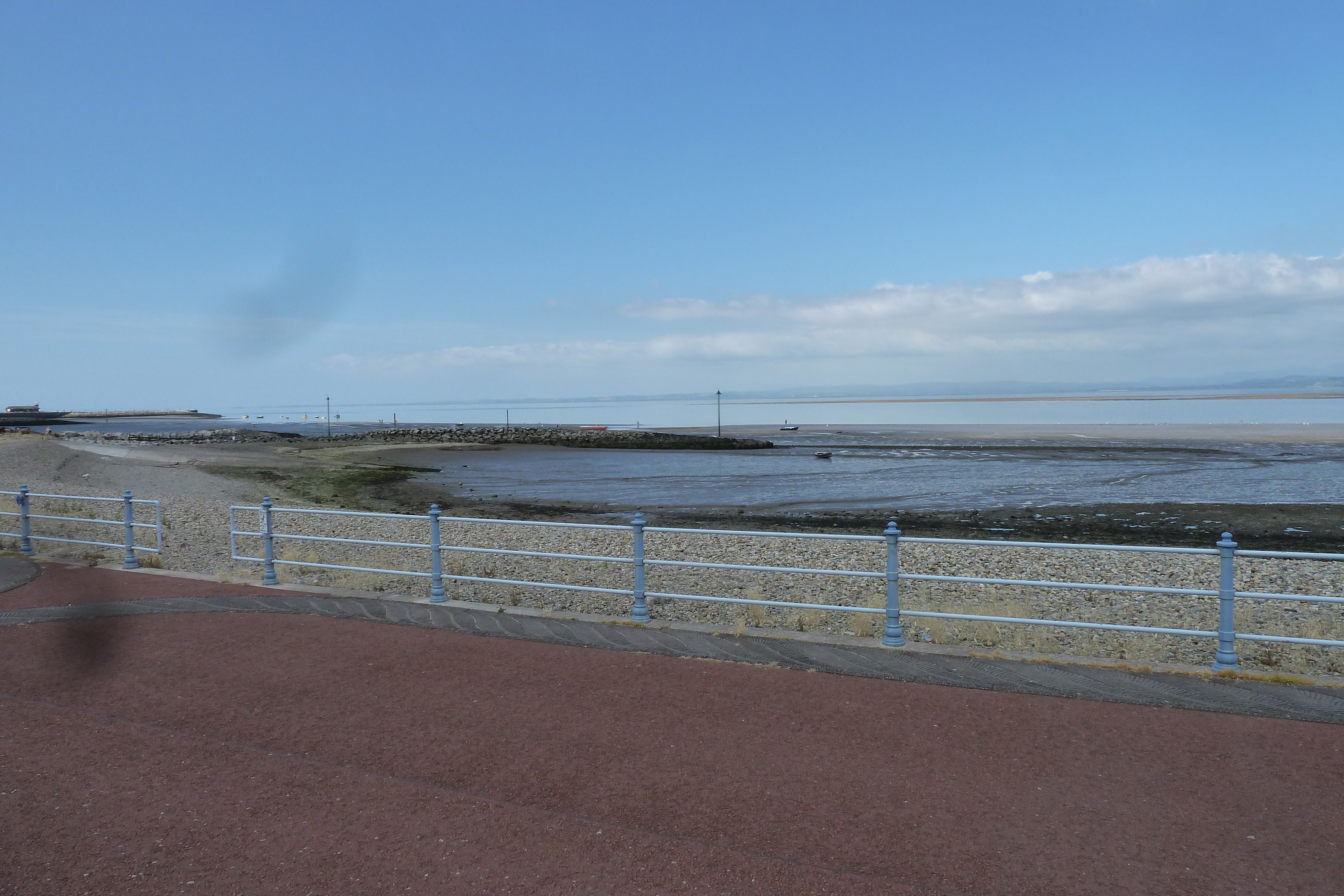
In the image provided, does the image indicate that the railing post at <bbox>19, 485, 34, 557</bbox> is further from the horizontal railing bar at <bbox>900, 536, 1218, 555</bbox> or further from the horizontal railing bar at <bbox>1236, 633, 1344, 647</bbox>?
the horizontal railing bar at <bbox>1236, 633, 1344, 647</bbox>

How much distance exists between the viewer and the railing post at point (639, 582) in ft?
28.7

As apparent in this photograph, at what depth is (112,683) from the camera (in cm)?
683

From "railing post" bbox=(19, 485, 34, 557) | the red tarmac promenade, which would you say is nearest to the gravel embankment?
"railing post" bbox=(19, 485, 34, 557)

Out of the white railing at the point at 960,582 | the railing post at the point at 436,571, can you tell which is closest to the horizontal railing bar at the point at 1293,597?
the white railing at the point at 960,582

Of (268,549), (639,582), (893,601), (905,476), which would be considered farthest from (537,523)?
(905,476)

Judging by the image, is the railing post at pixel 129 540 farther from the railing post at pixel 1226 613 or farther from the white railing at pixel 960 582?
the railing post at pixel 1226 613

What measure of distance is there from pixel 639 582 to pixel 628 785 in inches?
160

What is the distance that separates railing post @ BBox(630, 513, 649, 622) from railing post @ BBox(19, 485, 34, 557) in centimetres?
1023

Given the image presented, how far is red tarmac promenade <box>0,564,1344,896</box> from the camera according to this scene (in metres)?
4.05

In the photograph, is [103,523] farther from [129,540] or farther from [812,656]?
[812,656]

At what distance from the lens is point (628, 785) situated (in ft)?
16.3

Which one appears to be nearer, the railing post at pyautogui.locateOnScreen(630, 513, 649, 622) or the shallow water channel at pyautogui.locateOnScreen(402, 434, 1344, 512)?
the railing post at pyautogui.locateOnScreen(630, 513, 649, 622)

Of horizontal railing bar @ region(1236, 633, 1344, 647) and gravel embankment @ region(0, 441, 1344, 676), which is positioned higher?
horizontal railing bar @ region(1236, 633, 1344, 647)

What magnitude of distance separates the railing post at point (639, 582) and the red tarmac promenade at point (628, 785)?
1.54 metres
